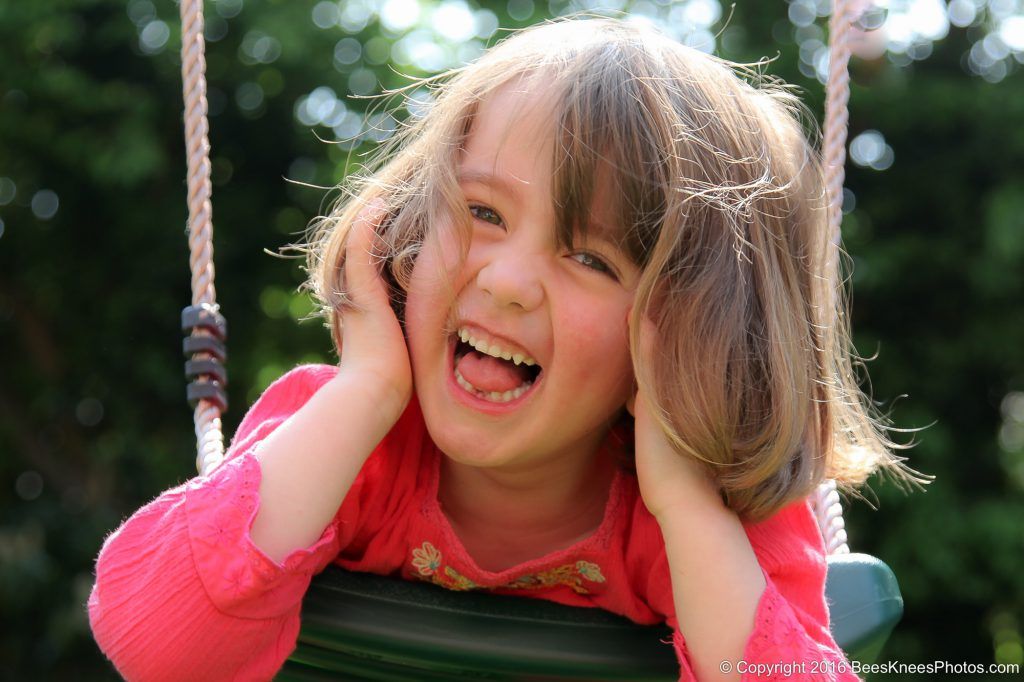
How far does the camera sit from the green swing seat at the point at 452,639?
1.00 m

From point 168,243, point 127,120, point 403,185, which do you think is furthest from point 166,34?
point 403,185

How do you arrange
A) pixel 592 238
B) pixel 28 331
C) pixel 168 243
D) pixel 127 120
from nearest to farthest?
pixel 592 238 → pixel 127 120 → pixel 168 243 → pixel 28 331

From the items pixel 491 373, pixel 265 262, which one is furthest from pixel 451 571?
pixel 265 262

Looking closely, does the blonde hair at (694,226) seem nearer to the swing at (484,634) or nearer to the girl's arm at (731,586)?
the girl's arm at (731,586)

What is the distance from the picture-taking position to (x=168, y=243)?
10.8 ft

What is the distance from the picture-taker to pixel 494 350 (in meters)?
1.01

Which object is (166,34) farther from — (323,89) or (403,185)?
(403,185)

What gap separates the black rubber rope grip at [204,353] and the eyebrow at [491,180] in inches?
13.2

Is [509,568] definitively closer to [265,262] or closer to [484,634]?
[484,634]

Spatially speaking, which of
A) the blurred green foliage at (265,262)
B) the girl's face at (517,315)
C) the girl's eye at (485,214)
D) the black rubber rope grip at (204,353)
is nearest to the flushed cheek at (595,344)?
the girl's face at (517,315)

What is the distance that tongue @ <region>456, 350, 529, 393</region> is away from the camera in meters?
1.02

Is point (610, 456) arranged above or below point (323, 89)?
above

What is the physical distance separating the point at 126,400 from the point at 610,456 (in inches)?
97.9

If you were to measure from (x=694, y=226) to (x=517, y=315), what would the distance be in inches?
7.3
